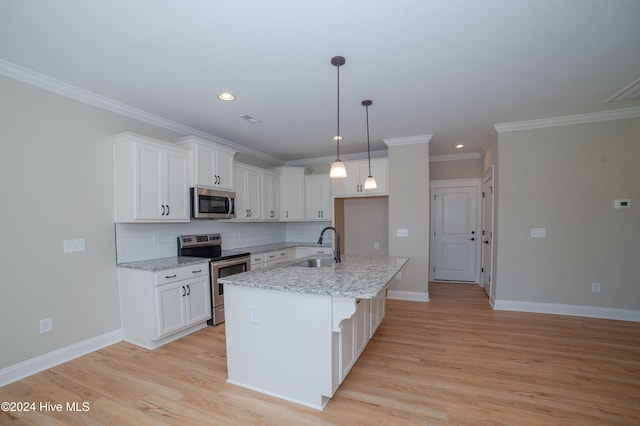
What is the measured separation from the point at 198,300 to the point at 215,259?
51 centimetres

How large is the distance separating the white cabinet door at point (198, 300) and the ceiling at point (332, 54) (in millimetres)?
2037

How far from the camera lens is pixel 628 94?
2.96 meters

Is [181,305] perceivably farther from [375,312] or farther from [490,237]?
[490,237]

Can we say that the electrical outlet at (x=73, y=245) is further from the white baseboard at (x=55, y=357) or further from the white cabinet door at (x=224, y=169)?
the white cabinet door at (x=224, y=169)

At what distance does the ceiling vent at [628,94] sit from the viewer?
2.78 m

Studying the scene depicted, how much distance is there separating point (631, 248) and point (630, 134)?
1.44 metres

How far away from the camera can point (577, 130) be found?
146 inches

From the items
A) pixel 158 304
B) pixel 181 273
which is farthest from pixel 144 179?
pixel 158 304

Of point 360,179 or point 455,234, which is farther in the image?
point 455,234

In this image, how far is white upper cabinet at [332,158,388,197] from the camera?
472 centimetres

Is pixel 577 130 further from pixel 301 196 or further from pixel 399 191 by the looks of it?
pixel 301 196

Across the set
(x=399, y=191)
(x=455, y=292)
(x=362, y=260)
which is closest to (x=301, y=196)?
(x=399, y=191)

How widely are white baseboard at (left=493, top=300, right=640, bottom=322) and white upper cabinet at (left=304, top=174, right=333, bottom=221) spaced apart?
304 centimetres

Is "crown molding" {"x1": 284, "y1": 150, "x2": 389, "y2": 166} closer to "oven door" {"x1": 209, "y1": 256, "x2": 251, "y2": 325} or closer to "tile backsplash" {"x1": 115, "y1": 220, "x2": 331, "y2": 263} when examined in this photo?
"tile backsplash" {"x1": 115, "y1": 220, "x2": 331, "y2": 263}
